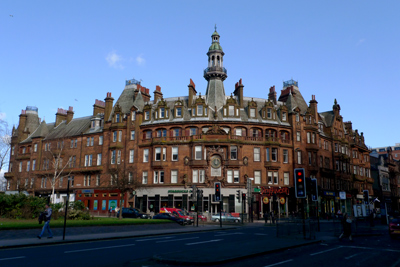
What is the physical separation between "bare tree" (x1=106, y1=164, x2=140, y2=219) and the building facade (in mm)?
218

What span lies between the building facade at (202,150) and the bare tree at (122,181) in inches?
8.6

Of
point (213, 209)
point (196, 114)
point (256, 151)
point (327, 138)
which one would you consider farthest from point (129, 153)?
point (327, 138)

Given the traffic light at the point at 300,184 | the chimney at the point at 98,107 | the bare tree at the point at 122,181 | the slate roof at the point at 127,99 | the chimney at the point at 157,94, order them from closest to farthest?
the traffic light at the point at 300,184 < the bare tree at the point at 122,181 < the chimney at the point at 157,94 < the slate roof at the point at 127,99 < the chimney at the point at 98,107

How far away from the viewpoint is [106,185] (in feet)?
180

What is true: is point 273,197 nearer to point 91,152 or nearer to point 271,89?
point 271,89

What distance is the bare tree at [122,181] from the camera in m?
42.8

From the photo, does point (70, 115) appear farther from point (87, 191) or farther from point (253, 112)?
point (253, 112)

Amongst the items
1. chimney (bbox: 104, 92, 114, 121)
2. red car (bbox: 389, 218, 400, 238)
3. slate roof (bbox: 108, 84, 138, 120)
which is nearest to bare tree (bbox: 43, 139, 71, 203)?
chimney (bbox: 104, 92, 114, 121)

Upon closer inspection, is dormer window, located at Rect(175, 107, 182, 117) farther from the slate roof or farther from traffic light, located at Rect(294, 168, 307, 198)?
traffic light, located at Rect(294, 168, 307, 198)

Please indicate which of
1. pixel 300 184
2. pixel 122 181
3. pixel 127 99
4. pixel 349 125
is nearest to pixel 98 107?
pixel 127 99

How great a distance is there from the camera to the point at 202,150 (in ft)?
167

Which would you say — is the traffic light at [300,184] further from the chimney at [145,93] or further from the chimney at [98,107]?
the chimney at [98,107]

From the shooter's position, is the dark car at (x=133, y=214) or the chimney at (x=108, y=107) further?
the chimney at (x=108, y=107)

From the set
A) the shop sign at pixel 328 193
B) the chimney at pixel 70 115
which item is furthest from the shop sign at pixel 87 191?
the shop sign at pixel 328 193
